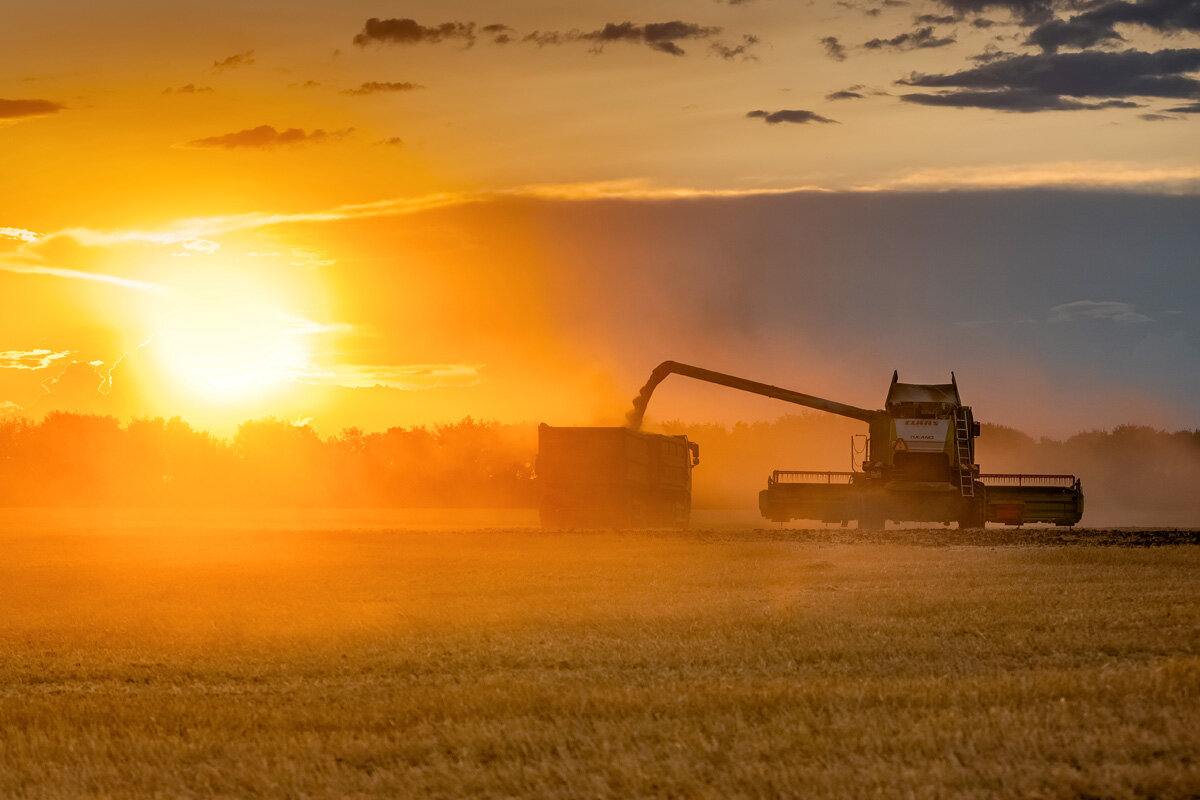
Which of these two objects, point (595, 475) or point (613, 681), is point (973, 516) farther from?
point (613, 681)

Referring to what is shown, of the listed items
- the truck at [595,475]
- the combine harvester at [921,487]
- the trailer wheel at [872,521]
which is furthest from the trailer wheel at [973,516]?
the truck at [595,475]

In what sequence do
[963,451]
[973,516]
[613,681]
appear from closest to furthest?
[613,681], [963,451], [973,516]

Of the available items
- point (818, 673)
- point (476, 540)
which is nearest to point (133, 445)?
point (476, 540)

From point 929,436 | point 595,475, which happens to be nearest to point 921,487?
point 929,436

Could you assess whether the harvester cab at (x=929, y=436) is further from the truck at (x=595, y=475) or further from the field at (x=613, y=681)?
the field at (x=613, y=681)

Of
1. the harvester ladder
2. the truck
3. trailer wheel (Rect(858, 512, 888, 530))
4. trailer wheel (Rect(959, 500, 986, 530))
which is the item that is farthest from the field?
trailer wheel (Rect(858, 512, 888, 530))

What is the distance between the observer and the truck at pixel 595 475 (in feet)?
150

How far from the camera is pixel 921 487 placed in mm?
46875

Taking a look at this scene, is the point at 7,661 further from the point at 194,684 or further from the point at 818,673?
the point at 818,673

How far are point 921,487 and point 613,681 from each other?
109 ft

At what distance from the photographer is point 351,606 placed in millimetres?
24234

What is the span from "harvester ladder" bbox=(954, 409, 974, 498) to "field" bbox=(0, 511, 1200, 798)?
1500 cm

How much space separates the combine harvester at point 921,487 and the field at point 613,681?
596 inches

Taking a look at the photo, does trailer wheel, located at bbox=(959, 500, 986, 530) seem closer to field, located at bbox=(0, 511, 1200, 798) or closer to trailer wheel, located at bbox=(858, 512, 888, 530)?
trailer wheel, located at bbox=(858, 512, 888, 530)
